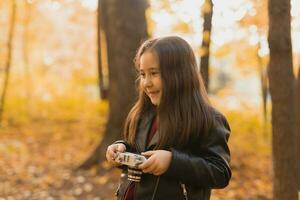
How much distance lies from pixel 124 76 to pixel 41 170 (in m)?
2.26

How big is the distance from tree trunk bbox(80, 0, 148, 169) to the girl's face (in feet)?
13.9

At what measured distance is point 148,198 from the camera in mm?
2328

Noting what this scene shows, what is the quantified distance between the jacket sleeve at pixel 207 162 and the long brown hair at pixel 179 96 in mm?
66

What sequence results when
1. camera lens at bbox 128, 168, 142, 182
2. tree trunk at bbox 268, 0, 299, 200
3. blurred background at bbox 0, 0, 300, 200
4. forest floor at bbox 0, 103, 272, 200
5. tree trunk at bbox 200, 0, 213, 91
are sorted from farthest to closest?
1. blurred background at bbox 0, 0, 300, 200
2. forest floor at bbox 0, 103, 272, 200
3. tree trunk at bbox 200, 0, 213, 91
4. tree trunk at bbox 268, 0, 299, 200
5. camera lens at bbox 128, 168, 142, 182

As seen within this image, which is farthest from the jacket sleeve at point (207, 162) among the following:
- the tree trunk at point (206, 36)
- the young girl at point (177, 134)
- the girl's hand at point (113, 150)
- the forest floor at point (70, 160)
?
the forest floor at point (70, 160)

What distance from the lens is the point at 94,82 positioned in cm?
1625

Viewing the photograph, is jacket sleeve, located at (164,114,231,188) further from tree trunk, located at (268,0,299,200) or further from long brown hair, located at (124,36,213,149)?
tree trunk, located at (268,0,299,200)

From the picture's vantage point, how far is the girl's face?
7.81 ft

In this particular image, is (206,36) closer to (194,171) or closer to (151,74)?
(151,74)

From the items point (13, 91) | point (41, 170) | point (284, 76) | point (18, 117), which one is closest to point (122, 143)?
point (284, 76)

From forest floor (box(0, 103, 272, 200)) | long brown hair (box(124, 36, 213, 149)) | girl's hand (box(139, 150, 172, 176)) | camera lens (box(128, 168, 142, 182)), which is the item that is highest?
long brown hair (box(124, 36, 213, 149))

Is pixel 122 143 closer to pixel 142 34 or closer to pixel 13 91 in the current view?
pixel 142 34

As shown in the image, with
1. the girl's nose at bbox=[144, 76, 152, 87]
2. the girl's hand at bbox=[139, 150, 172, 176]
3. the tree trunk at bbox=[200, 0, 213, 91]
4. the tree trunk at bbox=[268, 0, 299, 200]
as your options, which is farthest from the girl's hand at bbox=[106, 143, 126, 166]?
the tree trunk at bbox=[200, 0, 213, 91]

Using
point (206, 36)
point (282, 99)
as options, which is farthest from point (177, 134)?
point (206, 36)
